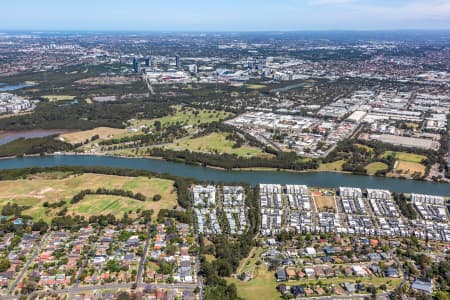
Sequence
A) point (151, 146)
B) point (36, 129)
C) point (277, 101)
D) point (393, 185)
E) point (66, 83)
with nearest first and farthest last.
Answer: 1. point (393, 185)
2. point (151, 146)
3. point (36, 129)
4. point (277, 101)
5. point (66, 83)

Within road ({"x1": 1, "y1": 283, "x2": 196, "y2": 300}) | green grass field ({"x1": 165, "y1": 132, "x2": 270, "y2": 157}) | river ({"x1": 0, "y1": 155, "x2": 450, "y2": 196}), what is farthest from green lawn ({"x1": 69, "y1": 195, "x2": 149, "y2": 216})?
green grass field ({"x1": 165, "y1": 132, "x2": 270, "y2": 157})

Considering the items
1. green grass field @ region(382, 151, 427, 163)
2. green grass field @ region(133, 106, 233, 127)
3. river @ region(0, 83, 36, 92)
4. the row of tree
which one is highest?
river @ region(0, 83, 36, 92)

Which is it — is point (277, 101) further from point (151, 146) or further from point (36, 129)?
point (36, 129)

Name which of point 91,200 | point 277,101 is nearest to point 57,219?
point 91,200

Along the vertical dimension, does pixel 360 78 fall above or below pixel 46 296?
above

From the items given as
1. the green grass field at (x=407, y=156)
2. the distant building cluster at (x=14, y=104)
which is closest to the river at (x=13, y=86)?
the distant building cluster at (x=14, y=104)

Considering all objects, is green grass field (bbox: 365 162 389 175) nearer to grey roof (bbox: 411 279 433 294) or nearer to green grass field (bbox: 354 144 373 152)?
green grass field (bbox: 354 144 373 152)

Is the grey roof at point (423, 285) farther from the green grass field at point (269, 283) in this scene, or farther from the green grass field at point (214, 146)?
the green grass field at point (214, 146)
